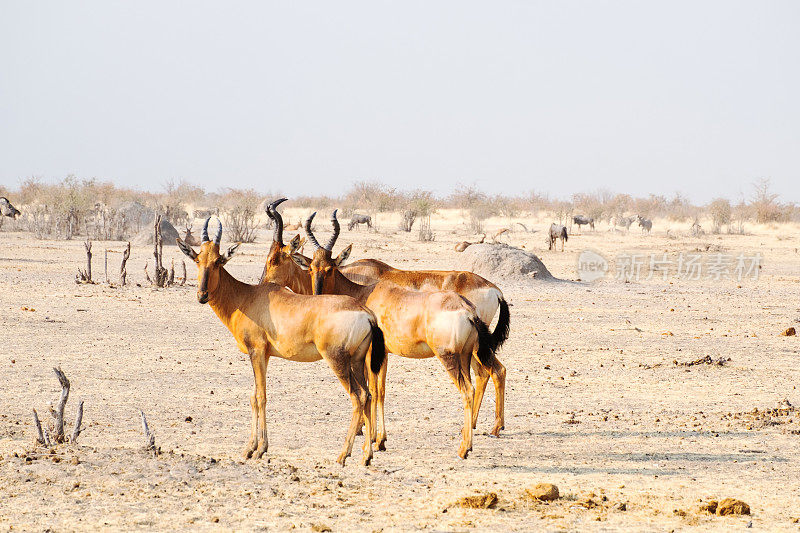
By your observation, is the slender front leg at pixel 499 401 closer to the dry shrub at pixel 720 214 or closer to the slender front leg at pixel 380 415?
the slender front leg at pixel 380 415

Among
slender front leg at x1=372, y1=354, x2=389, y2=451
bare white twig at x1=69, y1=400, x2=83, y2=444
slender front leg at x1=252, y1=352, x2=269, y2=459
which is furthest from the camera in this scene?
slender front leg at x1=372, y1=354, x2=389, y2=451

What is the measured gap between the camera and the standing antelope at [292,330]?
755 centimetres

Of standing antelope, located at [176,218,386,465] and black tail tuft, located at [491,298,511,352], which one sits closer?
standing antelope, located at [176,218,386,465]

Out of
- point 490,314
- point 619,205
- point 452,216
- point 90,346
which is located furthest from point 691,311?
point 619,205

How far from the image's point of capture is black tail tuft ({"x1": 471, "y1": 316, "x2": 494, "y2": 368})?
8172mm

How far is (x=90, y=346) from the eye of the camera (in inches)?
535

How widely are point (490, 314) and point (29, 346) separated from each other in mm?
7244

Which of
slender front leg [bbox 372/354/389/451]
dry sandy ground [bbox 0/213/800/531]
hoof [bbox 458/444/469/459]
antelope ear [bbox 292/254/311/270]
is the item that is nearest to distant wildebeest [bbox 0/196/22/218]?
dry sandy ground [bbox 0/213/800/531]

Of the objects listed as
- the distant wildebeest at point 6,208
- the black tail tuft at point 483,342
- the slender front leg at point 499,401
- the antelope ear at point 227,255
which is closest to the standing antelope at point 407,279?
the slender front leg at point 499,401

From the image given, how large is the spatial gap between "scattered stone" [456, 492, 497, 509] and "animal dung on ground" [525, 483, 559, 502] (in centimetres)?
34

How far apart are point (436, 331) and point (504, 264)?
15.5 meters

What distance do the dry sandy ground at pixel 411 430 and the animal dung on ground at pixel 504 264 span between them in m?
4.53

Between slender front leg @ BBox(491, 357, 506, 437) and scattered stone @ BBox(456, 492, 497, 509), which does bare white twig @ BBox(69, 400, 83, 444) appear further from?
slender front leg @ BBox(491, 357, 506, 437)

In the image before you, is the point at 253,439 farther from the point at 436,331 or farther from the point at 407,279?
the point at 407,279
